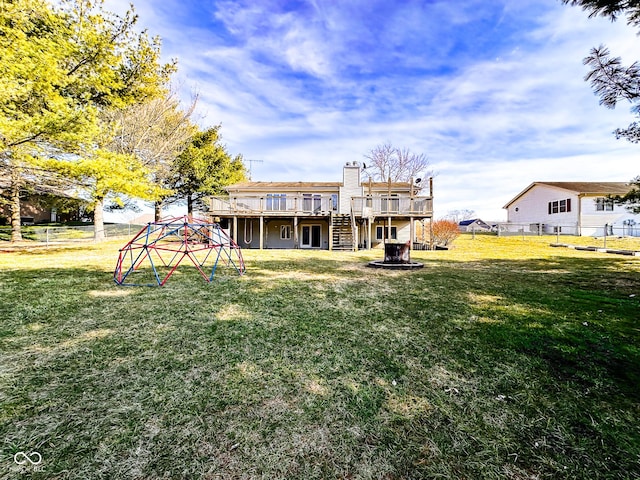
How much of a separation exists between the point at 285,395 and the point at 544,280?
26.4ft

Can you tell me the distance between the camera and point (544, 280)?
25.3ft

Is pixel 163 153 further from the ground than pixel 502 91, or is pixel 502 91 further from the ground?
pixel 502 91

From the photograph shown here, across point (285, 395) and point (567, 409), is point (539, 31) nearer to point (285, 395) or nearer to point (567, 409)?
point (567, 409)

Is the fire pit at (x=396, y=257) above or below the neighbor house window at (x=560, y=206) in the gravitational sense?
below

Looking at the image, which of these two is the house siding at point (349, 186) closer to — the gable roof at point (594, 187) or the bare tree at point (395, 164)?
the bare tree at point (395, 164)

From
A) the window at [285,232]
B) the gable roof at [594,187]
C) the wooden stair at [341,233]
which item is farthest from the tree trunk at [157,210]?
the gable roof at [594,187]

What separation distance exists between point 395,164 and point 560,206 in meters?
16.1

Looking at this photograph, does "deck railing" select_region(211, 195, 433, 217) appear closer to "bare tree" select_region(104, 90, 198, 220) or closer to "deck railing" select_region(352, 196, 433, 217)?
"deck railing" select_region(352, 196, 433, 217)

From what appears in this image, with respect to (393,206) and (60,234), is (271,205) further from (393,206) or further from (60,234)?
(60,234)

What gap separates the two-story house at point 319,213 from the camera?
17484 mm

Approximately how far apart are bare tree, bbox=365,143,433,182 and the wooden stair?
1614cm

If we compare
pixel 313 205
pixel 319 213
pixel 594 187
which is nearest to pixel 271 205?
pixel 313 205

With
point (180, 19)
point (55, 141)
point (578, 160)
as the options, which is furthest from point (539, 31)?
point (578, 160)

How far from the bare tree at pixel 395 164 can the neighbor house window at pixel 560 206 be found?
1180cm
